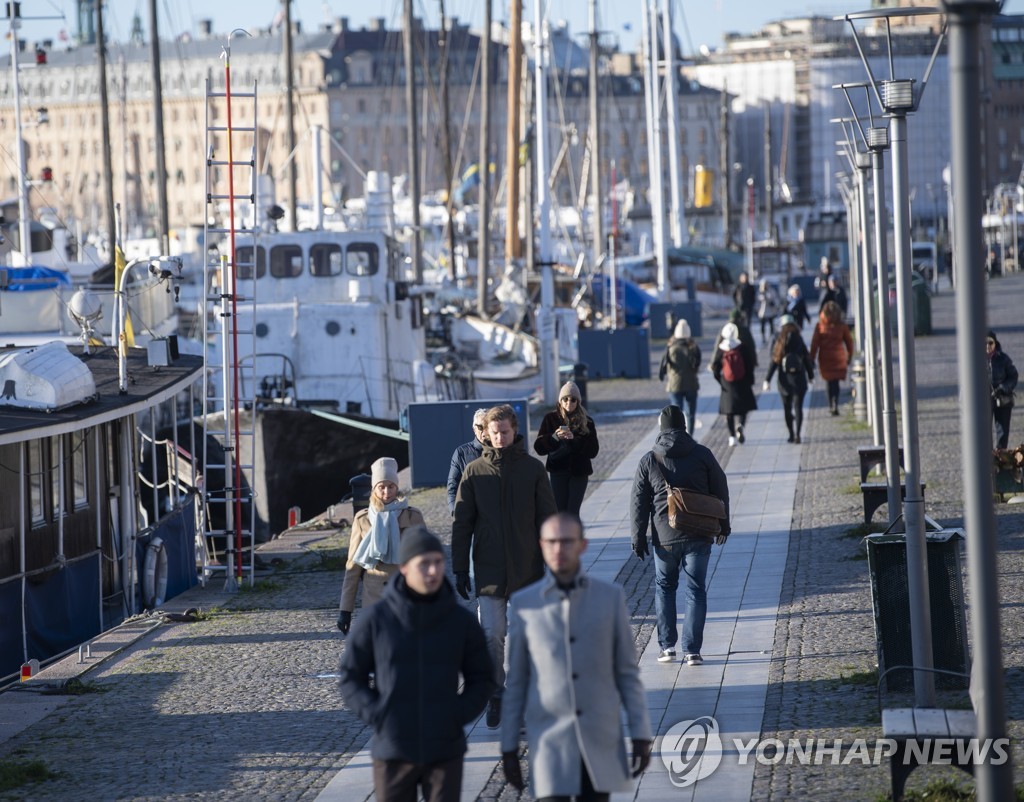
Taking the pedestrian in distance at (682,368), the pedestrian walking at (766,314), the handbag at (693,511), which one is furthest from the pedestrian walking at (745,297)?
the handbag at (693,511)

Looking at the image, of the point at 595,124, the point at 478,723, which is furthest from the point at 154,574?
the point at 595,124

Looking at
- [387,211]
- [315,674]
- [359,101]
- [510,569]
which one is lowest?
[315,674]

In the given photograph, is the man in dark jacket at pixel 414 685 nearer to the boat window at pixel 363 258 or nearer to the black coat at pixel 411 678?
the black coat at pixel 411 678

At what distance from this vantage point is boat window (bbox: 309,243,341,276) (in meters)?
30.8

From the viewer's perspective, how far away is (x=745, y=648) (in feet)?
40.0

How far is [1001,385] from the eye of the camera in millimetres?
20484

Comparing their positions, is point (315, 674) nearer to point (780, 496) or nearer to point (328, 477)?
point (780, 496)

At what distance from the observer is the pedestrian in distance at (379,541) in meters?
10.6

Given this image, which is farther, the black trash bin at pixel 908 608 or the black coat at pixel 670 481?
the black coat at pixel 670 481

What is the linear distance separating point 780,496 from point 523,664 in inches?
541

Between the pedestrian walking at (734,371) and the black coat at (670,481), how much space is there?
12.0 meters

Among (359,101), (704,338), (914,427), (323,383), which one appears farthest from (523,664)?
(359,101)

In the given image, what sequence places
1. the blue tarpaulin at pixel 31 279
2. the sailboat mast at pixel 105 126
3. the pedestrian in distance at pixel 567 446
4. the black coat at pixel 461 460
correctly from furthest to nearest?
the sailboat mast at pixel 105 126, the blue tarpaulin at pixel 31 279, the pedestrian in distance at pixel 567 446, the black coat at pixel 461 460

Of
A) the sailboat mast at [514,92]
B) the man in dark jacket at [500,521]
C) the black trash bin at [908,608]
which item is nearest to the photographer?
the man in dark jacket at [500,521]
